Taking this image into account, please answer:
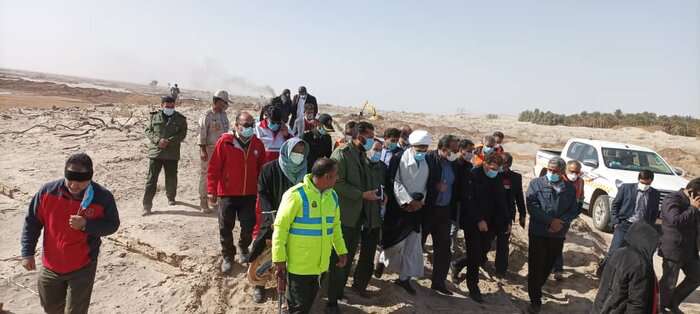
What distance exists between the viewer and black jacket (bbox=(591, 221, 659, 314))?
2.96 metres

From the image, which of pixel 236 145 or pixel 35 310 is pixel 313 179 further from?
pixel 35 310

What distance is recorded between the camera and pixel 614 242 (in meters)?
5.88

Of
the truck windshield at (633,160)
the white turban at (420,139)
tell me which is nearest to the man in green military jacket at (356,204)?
the white turban at (420,139)

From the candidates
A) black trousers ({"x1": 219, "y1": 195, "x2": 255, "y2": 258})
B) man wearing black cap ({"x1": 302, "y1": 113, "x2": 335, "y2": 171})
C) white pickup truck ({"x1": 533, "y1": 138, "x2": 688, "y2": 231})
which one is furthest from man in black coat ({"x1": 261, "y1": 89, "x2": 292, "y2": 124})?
white pickup truck ({"x1": 533, "y1": 138, "x2": 688, "y2": 231})

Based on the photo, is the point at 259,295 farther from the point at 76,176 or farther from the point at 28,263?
the point at 76,176

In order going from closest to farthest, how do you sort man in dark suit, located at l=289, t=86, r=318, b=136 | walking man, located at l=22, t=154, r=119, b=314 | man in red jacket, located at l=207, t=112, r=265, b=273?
walking man, located at l=22, t=154, r=119, b=314, man in red jacket, located at l=207, t=112, r=265, b=273, man in dark suit, located at l=289, t=86, r=318, b=136

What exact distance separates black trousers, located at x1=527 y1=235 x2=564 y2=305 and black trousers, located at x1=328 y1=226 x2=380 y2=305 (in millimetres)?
1862

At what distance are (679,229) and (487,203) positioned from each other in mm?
2159

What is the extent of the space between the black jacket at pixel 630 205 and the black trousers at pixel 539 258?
1453 millimetres

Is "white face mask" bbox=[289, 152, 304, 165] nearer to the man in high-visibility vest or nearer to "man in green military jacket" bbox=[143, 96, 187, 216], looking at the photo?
the man in high-visibility vest

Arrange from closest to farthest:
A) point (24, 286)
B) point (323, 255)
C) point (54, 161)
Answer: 1. point (323, 255)
2. point (24, 286)
3. point (54, 161)

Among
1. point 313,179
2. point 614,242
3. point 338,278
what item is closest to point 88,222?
point 313,179

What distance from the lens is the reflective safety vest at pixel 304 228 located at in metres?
3.22

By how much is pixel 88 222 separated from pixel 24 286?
2763 mm
